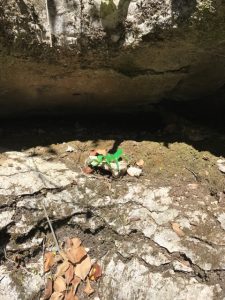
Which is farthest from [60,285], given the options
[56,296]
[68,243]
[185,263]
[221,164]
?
[221,164]

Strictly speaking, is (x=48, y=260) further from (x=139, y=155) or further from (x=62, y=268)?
(x=139, y=155)

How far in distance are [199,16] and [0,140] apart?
2.10 m

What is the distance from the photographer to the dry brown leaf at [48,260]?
327 centimetres

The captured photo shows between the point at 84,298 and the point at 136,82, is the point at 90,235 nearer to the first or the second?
the point at 84,298

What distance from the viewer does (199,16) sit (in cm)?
317

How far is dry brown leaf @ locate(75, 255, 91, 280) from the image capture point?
3.24 m

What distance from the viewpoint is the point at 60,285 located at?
3.19 meters

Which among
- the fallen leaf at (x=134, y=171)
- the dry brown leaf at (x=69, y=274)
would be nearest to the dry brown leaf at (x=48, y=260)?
the dry brown leaf at (x=69, y=274)

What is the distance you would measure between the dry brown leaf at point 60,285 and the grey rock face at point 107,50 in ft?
5.32

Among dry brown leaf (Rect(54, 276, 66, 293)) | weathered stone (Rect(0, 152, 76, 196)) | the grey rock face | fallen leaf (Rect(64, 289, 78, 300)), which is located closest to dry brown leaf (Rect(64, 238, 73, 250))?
dry brown leaf (Rect(54, 276, 66, 293))

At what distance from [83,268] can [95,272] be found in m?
0.09

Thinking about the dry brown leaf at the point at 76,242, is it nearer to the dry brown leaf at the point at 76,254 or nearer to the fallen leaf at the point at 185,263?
the dry brown leaf at the point at 76,254

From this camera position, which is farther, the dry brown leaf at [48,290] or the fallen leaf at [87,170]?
the fallen leaf at [87,170]

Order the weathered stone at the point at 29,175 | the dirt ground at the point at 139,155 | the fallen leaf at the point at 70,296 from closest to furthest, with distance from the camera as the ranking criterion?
1. the fallen leaf at the point at 70,296
2. the dirt ground at the point at 139,155
3. the weathered stone at the point at 29,175
